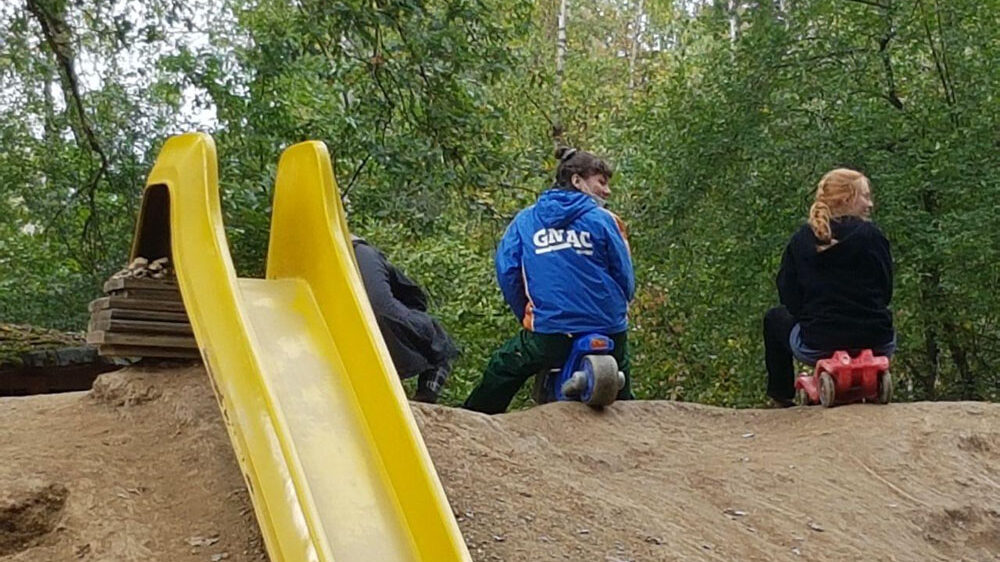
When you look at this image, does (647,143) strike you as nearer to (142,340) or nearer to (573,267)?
(573,267)

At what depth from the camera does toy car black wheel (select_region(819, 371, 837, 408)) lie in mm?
5379

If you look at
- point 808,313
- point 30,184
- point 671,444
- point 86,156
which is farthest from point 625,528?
point 30,184

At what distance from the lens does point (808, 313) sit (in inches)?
218

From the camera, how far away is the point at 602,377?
4996 millimetres

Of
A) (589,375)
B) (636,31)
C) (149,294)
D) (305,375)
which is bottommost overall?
(589,375)

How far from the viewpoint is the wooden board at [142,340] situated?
12.7 feet

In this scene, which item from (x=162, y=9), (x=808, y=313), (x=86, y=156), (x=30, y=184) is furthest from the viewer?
(x=30, y=184)

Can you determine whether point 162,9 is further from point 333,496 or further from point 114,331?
point 333,496

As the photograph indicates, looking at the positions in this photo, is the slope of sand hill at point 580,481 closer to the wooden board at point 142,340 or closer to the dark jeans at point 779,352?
the wooden board at point 142,340

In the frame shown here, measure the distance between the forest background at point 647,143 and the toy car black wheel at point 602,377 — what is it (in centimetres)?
283

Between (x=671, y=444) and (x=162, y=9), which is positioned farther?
(x=162, y=9)

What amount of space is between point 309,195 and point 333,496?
1.27m

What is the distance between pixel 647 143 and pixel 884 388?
4.21m

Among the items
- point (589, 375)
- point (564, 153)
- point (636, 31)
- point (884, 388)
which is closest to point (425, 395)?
point (589, 375)
